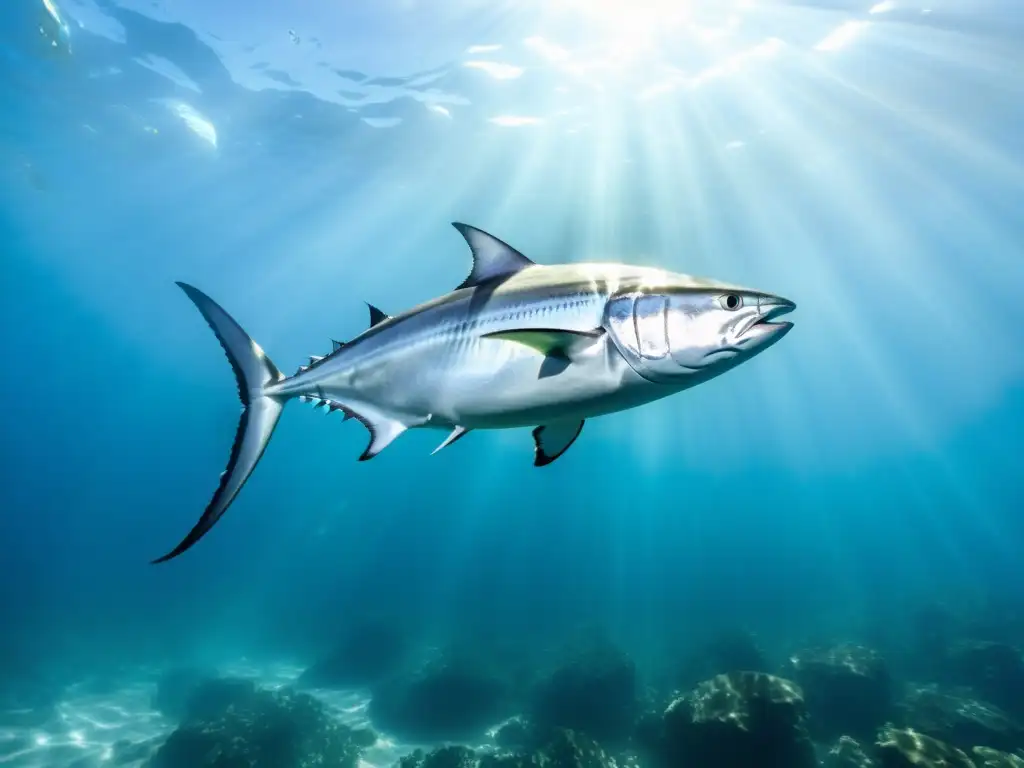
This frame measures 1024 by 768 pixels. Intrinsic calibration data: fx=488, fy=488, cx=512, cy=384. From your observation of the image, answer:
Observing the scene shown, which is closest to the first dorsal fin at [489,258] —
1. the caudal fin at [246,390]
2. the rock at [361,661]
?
the caudal fin at [246,390]

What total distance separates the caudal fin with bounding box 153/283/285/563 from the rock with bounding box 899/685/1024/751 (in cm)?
1405

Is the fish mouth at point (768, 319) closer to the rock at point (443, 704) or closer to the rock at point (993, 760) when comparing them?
the rock at point (993, 760)

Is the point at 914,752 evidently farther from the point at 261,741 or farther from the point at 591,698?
the point at 261,741

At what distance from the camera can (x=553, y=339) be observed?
1.89 meters

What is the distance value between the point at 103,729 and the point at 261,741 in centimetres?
878

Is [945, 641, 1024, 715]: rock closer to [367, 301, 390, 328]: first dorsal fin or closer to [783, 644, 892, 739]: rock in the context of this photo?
[783, 644, 892, 739]: rock

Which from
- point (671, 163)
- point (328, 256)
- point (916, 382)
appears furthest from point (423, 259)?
point (916, 382)

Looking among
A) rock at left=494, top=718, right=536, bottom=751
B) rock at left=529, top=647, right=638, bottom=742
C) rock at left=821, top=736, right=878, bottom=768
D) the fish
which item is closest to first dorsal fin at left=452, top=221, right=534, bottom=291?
the fish

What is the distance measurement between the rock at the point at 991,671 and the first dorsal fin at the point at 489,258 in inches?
781

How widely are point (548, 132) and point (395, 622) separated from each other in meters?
23.8

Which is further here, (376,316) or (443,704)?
(443,704)

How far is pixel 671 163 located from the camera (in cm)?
2214

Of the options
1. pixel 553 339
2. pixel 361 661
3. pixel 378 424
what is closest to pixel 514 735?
pixel 361 661

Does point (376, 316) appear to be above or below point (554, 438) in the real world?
above
